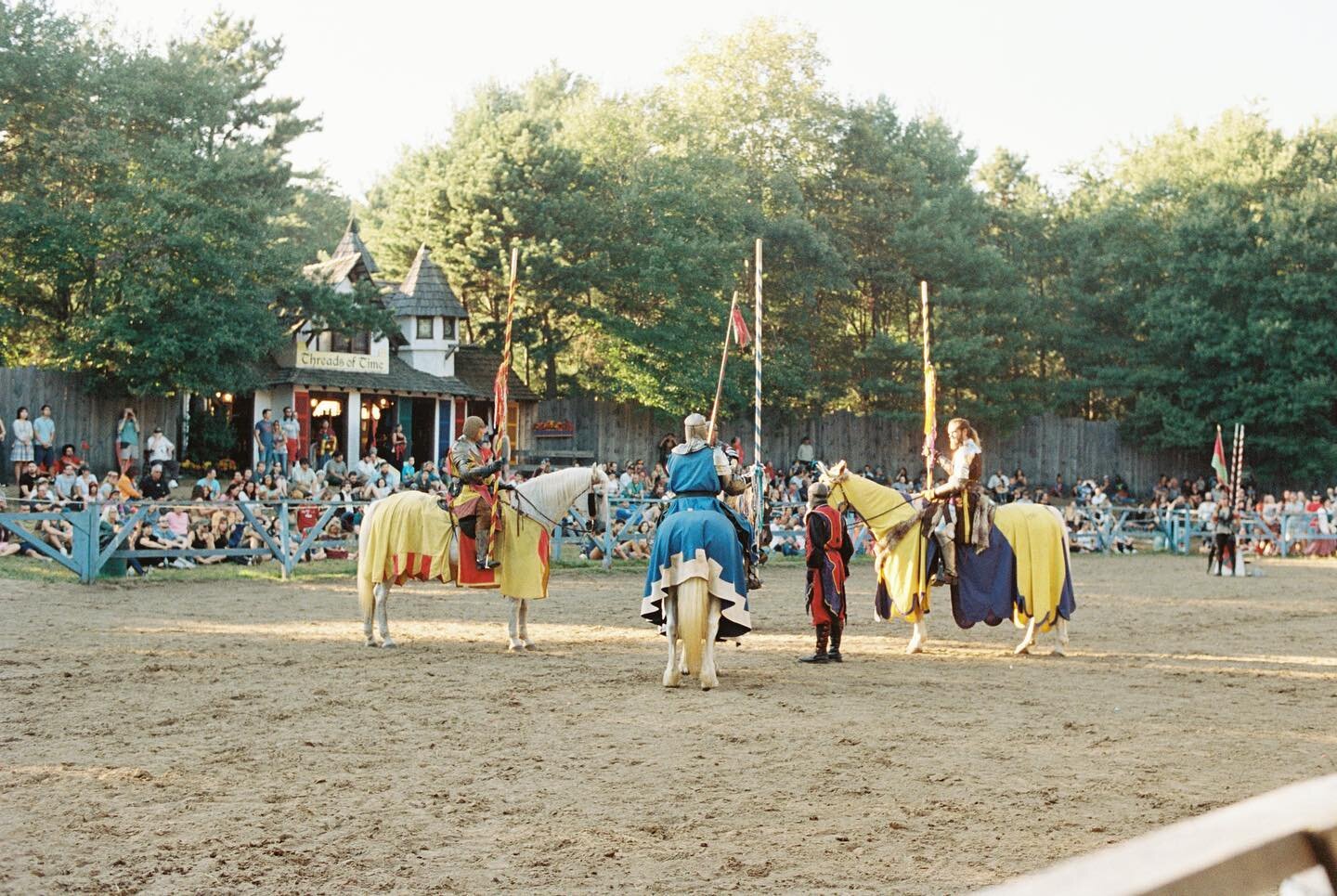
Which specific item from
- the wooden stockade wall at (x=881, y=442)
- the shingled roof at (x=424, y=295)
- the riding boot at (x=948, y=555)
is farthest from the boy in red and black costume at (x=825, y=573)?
the shingled roof at (x=424, y=295)

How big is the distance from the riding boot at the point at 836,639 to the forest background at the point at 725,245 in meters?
20.8

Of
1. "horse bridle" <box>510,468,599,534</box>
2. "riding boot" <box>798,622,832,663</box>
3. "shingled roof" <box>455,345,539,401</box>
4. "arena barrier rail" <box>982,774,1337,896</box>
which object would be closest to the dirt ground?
"riding boot" <box>798,622,832,663</box>

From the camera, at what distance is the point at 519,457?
37812mm

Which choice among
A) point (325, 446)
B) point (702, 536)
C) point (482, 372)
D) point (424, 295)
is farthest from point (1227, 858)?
point (482, 372)

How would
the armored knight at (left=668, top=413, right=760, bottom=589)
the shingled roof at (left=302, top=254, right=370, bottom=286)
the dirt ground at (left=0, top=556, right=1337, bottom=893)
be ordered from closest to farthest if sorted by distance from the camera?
the dirt ground at (left=0, top=556, right=1337, bottom=893)
the armored knight at (left=668, top=413, right=760, bottom=589)
the shingled roof at (left=302, top=254, right=370, bottom=286)

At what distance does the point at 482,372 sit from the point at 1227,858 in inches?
1580

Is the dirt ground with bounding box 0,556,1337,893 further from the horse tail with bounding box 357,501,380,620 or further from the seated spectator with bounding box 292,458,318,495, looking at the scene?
the seated spectator with bounding box 292,458,318,495

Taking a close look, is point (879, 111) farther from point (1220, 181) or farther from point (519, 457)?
point (519, 457)

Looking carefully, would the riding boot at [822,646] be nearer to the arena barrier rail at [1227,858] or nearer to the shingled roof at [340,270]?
the arena barrier rail at [1227,858]

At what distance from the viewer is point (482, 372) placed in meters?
40.7

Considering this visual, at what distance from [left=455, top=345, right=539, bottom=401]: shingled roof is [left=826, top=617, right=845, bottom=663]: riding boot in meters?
27.5

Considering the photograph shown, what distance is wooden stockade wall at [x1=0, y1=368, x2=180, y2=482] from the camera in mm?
27656

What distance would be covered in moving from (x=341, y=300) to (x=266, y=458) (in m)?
6.29

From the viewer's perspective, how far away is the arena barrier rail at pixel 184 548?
17.6 meters
